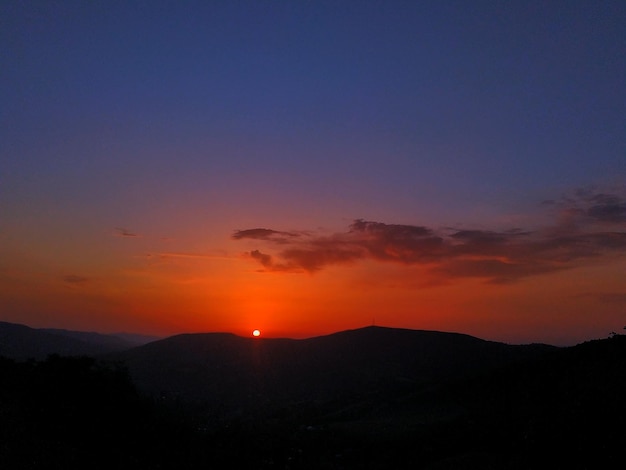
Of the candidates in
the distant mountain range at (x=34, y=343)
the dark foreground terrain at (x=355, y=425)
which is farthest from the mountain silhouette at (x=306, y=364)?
the distant mountain range at (x=34, y=343)

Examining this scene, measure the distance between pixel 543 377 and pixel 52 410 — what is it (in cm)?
1747

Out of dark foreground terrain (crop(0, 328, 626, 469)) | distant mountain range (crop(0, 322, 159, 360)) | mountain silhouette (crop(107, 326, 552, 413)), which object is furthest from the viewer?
distant mountain range (crop(0, 322, 159, 360))

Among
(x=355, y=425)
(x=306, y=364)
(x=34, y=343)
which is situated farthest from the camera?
(x=34, y=343)

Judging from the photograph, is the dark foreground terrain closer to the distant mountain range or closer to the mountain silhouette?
the mountain silhouette

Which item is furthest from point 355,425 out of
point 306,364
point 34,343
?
point 34,343

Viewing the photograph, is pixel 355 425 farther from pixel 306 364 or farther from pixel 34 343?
pixel 34 343

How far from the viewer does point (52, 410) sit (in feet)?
60.3

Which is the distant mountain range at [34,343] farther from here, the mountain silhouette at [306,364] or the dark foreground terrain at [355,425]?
the dark foreground terrain at [355,425]

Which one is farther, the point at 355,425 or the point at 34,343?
the point at 34,343

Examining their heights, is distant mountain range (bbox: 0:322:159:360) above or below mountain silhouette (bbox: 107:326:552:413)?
above

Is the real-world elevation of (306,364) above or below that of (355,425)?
above

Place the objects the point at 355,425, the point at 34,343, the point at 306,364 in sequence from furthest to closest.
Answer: the point at 34,343 → the point at 306,364 → the point at 355,425

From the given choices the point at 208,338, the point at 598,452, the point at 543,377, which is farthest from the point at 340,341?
the point at 598,452

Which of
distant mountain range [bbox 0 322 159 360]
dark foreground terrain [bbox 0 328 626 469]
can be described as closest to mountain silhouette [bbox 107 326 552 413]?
dark foreground terrain [bbox 0 328 626 469]
